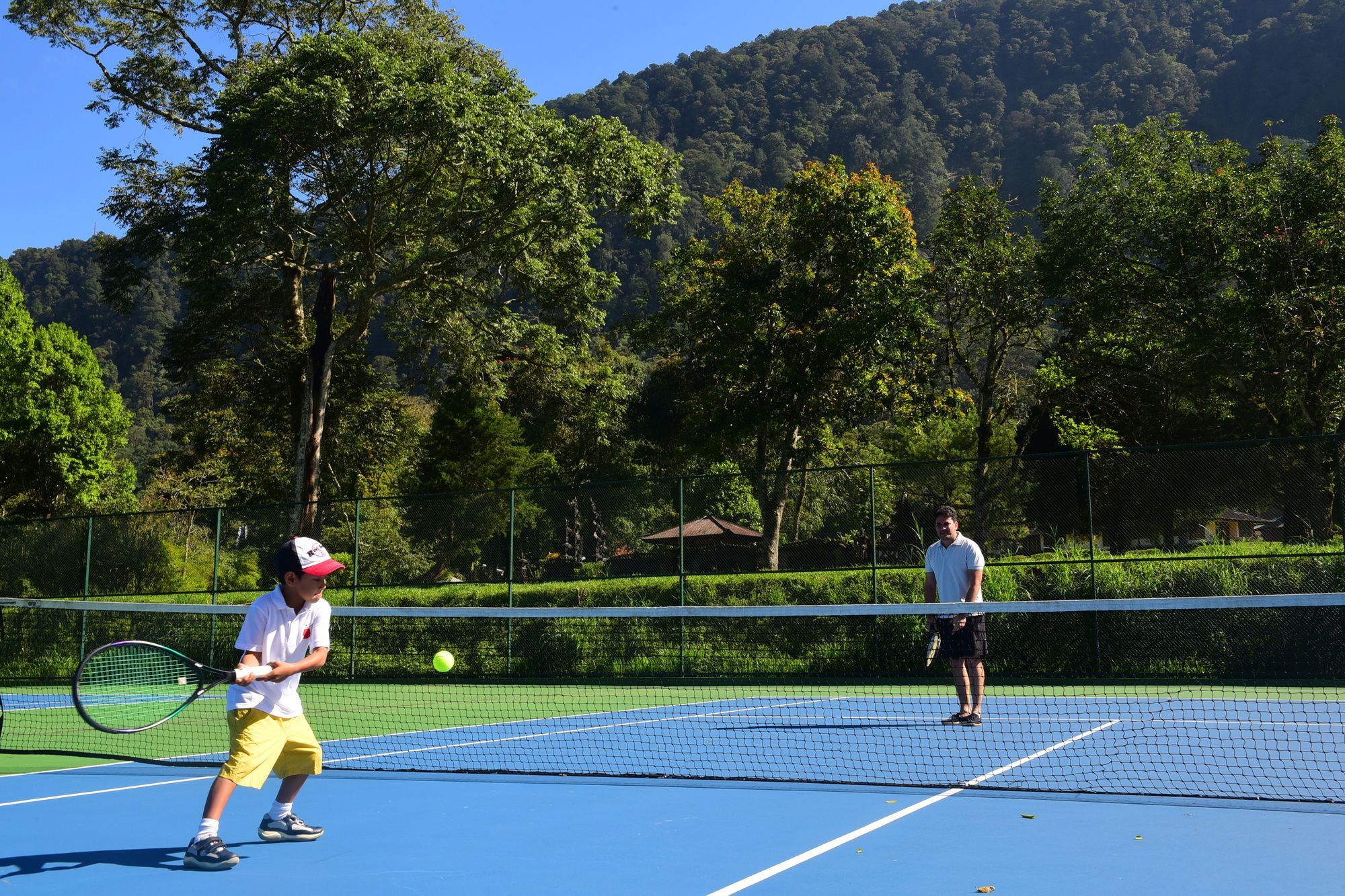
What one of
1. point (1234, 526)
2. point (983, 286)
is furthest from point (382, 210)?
point (1234, 526)

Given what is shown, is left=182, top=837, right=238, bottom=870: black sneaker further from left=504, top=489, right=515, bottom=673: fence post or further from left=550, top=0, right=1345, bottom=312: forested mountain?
left=550, top=0, right=1345, bottom=312: forested mountain

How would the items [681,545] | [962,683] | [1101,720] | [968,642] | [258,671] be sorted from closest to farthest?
[258,671]
[968,642]
[962,683]
[1101,720]
[681,545]

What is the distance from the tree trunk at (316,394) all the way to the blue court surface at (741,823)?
53.1ft

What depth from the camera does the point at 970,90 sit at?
4695 inches

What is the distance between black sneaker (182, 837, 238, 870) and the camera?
4855 mm

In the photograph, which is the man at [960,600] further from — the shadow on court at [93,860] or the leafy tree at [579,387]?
the leafy tree at [579,387]

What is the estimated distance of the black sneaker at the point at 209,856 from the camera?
15.9ft

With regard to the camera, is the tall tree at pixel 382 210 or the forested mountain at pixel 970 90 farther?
the forested mountain at pixel 970 90

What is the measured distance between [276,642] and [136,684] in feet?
7.40

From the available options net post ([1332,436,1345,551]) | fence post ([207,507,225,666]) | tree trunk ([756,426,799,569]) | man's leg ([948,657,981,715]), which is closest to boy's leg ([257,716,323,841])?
man's leg ([948,657,981,715])

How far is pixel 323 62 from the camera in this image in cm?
2133

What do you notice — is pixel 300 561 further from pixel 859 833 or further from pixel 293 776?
pixel 859 833

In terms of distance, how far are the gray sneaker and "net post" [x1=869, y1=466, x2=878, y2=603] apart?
36.8 feet

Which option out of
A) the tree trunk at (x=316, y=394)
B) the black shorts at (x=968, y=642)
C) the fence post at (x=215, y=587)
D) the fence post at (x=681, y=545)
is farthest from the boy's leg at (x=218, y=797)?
the tree trunk at (x=316, y=394)
